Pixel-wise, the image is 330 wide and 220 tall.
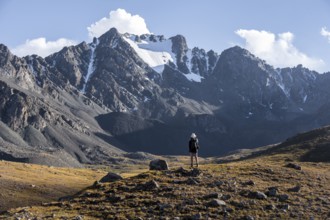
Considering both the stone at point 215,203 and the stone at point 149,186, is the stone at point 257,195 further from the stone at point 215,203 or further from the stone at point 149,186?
the stone at point 149,186

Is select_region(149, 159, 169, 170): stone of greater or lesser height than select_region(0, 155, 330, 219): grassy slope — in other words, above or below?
above

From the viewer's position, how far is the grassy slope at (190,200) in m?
36.0

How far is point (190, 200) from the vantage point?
38.5m

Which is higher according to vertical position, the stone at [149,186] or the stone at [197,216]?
the stone at [149,186]

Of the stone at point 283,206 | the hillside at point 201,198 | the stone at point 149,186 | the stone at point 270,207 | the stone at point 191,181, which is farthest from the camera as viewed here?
the stone at point 191,181

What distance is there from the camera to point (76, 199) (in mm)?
42344

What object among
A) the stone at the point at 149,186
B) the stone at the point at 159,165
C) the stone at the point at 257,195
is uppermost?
the stone at the point at 159,165

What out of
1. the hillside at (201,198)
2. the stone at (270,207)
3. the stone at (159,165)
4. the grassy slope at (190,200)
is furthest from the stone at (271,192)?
the stone at (159,165)

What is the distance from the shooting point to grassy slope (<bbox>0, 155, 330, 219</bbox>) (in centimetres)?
3603

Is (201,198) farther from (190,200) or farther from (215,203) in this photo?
(215,203)

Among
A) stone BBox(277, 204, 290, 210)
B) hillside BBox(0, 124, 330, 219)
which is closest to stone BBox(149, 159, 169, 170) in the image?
hillside BBox(0, 124, 330, 219)

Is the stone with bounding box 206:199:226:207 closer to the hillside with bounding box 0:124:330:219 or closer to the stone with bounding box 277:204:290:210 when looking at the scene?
the hillside with bounding box 0:124:330:219

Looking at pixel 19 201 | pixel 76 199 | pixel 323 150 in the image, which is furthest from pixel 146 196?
pixel 323 150

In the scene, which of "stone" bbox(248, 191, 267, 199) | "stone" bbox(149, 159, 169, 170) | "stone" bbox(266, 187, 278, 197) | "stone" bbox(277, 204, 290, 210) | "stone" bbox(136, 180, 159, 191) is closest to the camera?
"stone" bbox(277, 204, 290, 210)
